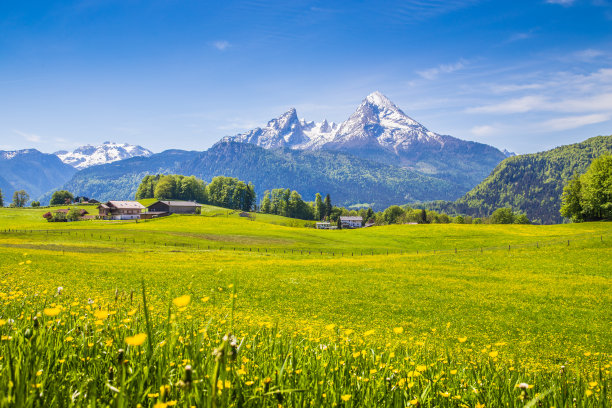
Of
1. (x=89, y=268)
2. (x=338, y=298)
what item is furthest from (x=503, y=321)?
(x=89, y=268)

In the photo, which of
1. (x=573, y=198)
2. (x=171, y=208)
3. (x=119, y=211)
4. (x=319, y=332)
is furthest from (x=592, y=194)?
(x=119, y=211)

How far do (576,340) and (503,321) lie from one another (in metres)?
3.61

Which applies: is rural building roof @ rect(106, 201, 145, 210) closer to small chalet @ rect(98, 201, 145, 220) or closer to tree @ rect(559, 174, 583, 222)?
small chalet @ rect(98, 201, 145, 220)

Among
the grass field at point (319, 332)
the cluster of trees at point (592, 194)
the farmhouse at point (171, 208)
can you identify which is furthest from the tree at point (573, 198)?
the farmhouse at point (171, 208)

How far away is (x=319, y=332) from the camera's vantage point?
1437 centimetres

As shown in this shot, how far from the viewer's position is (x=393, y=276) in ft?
122

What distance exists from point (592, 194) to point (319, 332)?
364ft

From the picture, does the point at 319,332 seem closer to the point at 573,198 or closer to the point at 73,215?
the point at 573,198

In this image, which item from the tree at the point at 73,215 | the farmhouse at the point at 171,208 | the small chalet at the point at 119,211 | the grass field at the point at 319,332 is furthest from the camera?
the farmhouse at the point at 171,208

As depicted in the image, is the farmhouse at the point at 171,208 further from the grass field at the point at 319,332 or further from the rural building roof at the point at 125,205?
the grass field at the point at 319,332

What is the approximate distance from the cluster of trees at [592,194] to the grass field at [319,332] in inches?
2008

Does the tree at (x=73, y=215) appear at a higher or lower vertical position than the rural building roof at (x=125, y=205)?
lower

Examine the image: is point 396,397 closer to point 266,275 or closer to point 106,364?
point 106,364

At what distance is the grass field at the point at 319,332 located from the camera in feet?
9.13
